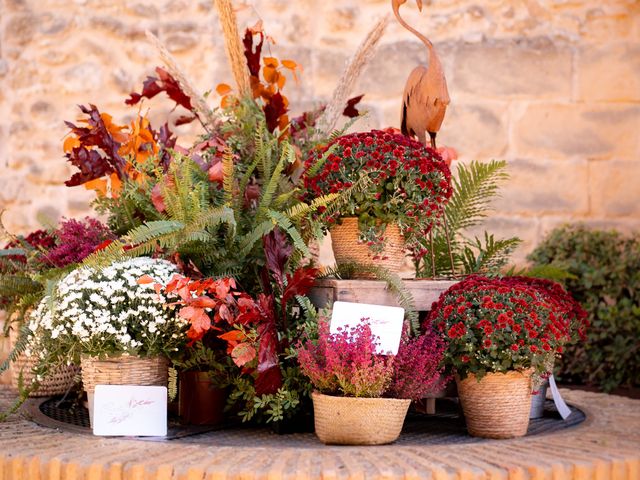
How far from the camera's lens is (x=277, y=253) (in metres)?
2.40

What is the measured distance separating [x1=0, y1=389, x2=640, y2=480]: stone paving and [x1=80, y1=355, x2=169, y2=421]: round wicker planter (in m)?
0.17

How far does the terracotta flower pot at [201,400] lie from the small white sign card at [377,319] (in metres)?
0.42

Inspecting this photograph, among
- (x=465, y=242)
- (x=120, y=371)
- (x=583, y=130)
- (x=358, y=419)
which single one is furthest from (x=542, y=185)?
(x=120, y=371)

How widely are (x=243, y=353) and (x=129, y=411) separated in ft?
1.06

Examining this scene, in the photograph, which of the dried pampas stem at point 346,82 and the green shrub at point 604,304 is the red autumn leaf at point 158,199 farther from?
the green shrub at point 604,304

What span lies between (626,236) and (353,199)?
2.62 meters

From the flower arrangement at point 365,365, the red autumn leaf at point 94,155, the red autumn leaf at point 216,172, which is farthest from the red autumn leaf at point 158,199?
the flower arrangement at point 365,365

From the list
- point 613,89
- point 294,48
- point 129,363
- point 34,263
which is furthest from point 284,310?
point 613,89

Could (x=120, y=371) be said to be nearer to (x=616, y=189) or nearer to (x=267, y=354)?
(x=267, y=354)

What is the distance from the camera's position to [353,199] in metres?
2.42

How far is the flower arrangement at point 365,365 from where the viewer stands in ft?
6.87

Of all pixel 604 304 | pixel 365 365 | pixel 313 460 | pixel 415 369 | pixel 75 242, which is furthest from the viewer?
pixel 604 304

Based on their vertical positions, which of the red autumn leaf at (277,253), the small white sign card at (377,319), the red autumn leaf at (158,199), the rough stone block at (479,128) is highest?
the rough stone block at (479,128)

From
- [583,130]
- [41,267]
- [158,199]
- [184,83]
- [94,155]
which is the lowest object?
[41,267]
